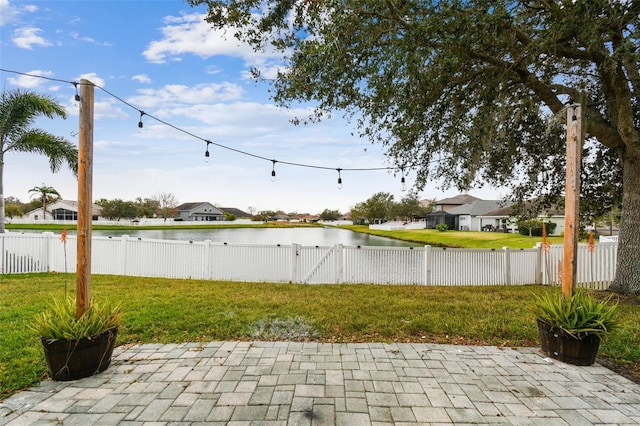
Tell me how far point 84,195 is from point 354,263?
5.38 meters

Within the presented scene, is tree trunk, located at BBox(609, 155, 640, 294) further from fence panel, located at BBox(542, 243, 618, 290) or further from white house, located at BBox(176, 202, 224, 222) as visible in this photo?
white house, located at BBox(176, 202, 224, 222)

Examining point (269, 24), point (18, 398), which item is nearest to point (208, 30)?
point (269, 24)

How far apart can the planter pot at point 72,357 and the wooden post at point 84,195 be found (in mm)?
293

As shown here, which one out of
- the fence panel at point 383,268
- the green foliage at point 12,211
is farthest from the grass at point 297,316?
the green foliage at point 12,211

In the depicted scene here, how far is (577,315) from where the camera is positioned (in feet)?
Result: 9.96

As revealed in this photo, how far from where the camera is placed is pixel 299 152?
29.0 ft

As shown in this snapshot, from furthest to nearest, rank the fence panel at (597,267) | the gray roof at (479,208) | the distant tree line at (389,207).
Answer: the distant tree line at (389,207) < the gray roof at (479,208) < the fence panel at (597,267)

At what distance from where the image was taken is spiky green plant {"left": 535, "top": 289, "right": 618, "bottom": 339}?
9.72 feet

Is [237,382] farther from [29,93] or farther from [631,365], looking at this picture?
[29,93]

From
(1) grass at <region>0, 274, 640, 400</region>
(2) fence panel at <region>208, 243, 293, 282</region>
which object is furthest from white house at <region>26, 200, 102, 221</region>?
(2) fence panel at <region>208, 243, 293, 282</region>

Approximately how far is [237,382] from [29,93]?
10.3 m

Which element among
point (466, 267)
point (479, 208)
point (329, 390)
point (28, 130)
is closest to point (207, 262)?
point (329, 390)

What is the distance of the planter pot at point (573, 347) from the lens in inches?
117

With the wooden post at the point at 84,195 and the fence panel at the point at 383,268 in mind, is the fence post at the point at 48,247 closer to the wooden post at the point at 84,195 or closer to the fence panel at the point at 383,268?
the wooden post at the point at 84,195
